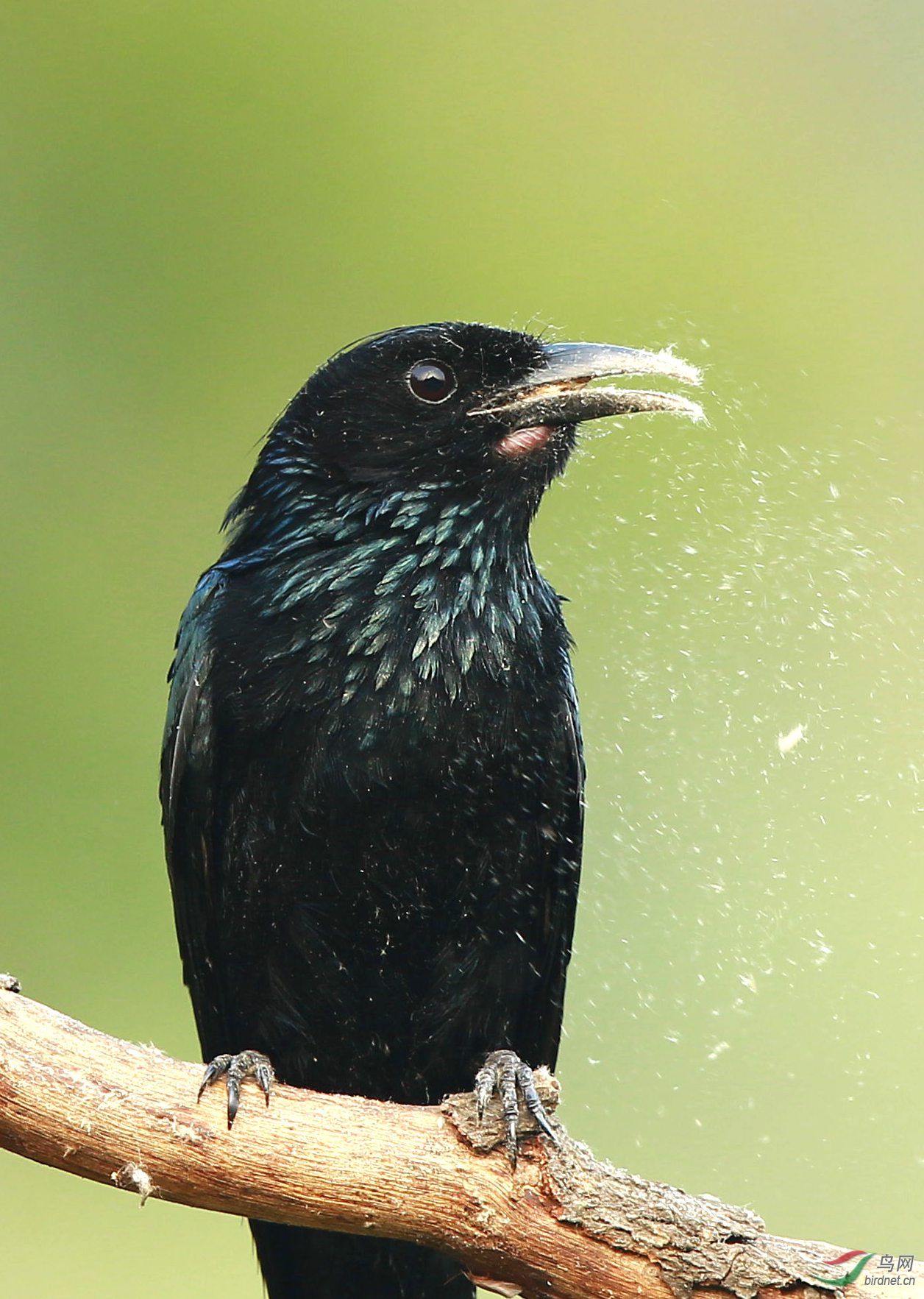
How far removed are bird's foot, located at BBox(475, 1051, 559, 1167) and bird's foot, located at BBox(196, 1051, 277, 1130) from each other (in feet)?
1.25

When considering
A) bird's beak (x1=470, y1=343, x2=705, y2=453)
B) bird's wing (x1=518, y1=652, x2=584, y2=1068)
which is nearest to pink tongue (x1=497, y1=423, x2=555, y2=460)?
bird's beak (x1=470, y1=343, x2=705, y2=453)

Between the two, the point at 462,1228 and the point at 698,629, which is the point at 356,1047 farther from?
the point at 698,629

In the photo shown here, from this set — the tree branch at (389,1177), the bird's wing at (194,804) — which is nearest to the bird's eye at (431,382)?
the bird's wing at (194,804)

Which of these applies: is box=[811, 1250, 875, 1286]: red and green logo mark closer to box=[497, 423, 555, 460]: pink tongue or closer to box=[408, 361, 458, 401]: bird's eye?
box=[497, 423, 555, 460]: pink tongue

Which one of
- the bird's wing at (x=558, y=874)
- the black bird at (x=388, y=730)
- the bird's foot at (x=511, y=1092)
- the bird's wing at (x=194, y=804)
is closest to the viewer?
the bird's foot at (x=511, y=1092)

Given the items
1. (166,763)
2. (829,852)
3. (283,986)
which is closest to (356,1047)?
(283,986)

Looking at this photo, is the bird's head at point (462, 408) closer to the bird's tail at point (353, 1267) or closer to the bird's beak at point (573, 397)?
the bird's beak at point (573, 397)

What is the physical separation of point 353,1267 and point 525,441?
1.91 metres

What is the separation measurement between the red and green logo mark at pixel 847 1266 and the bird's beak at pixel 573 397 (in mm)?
1701

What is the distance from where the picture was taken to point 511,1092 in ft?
8.93

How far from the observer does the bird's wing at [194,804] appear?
11.1 ft

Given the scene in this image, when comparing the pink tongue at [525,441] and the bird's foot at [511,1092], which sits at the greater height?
the pink tongue at [525,441]

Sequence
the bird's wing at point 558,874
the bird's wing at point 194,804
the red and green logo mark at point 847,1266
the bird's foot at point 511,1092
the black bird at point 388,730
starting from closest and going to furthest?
the red and green logo mark at point 847,1266, the bird's foot at point 511,1092, the black bird at point 388,730, the bird's wing at point 194,804, the bird's wing at point 558,874

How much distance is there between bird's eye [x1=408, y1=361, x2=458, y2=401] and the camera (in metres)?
3.43
